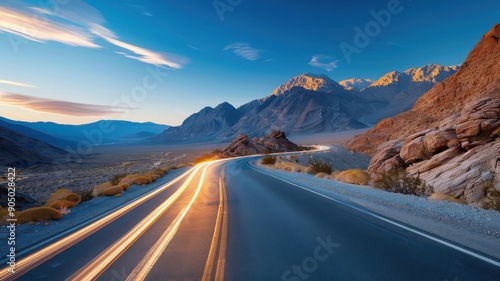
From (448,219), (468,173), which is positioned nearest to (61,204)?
(448,219)

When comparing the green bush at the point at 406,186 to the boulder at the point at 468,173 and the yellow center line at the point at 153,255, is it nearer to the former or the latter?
the boulder at the point at 468,173

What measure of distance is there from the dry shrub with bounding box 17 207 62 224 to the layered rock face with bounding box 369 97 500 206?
14796mm

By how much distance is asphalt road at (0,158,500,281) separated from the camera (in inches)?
167

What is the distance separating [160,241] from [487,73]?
42.7m

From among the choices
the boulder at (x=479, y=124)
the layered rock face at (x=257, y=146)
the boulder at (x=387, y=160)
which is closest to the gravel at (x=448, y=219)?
the boulder at (x=479, y=124)

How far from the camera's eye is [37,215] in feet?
29.1

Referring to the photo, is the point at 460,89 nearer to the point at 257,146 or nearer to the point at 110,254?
the point at 257,146

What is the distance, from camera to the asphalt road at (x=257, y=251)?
4.25 metres

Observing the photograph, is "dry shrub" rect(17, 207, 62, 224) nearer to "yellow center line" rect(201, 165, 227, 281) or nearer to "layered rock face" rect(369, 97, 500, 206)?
"yellow center line" rect(201, 165, 227, 281)

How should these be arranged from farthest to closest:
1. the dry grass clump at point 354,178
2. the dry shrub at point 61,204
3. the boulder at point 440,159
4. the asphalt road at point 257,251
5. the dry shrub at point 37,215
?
the dry grass clump at point 354,178 → the boulder at point 440,159 → the dry shrub at point 61,204 → the dry shrub at point 37,215 → the asphalt road at point 257,251

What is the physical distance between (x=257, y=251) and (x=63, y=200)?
1043 centimetres

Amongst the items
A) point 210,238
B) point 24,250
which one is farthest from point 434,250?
point 24,250

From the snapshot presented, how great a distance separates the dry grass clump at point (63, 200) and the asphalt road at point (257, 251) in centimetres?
433

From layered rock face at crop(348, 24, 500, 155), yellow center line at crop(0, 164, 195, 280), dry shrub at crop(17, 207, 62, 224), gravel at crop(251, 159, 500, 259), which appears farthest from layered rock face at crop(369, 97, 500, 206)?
dry shrub at crop(17, 207, 62, 224)
